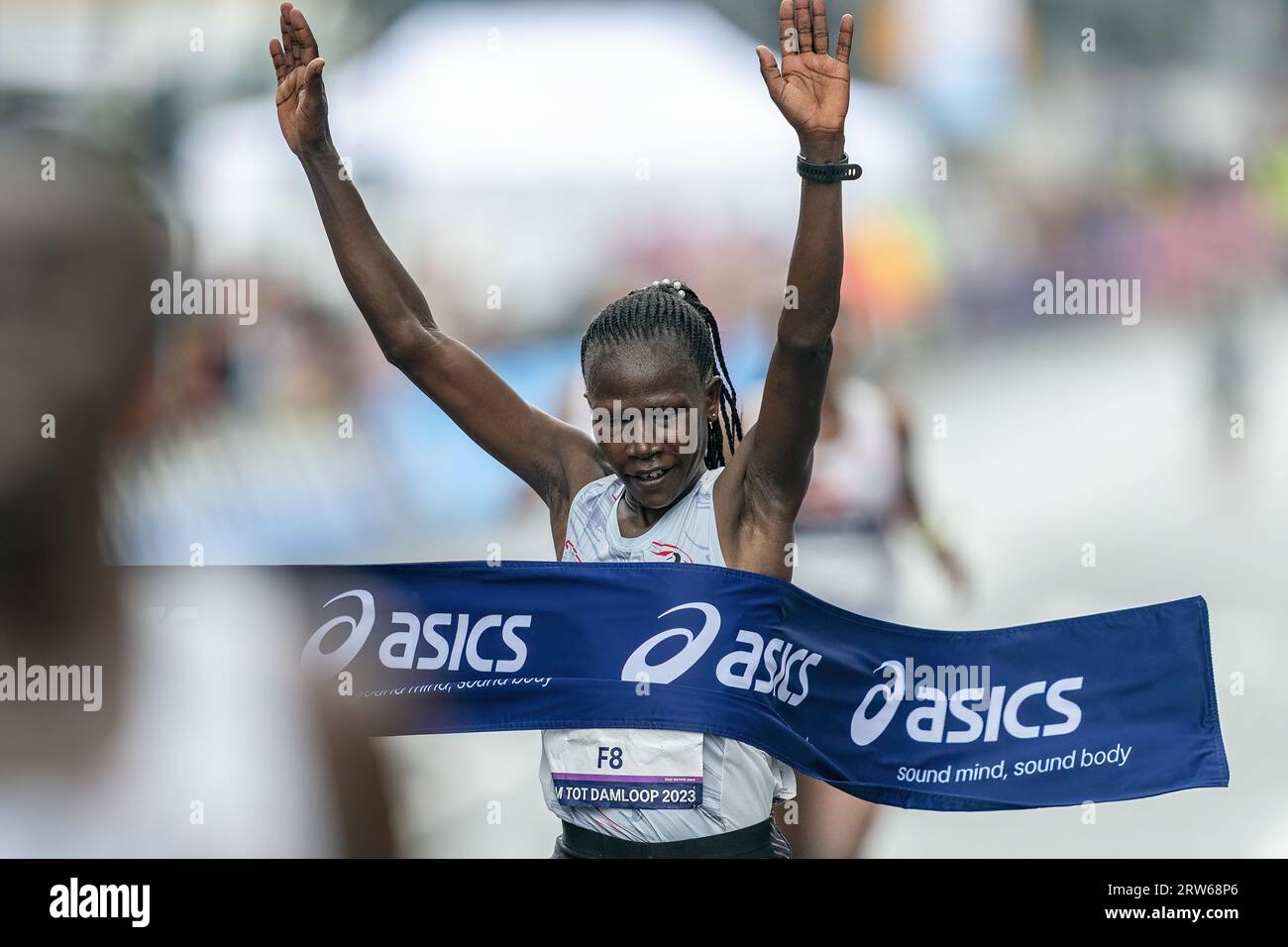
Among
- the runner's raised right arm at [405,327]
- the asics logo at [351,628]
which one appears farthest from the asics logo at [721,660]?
the asics logo at [351,628]

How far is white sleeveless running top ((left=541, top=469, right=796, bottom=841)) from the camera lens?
2.40 m

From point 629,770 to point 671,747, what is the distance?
0.10m

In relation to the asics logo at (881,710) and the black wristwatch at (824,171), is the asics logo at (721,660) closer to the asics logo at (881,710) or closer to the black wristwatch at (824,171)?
the asics logo at (881,710)

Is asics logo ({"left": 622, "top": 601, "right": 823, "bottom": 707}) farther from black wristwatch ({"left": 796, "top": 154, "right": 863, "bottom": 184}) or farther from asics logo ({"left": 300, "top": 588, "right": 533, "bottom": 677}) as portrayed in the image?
black wristwatch ({"left": 796, "top": 154, "right": 863, "bottom": 184})

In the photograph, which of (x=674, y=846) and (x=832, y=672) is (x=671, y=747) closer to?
(x=674, y=846)

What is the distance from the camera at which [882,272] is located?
531 cm

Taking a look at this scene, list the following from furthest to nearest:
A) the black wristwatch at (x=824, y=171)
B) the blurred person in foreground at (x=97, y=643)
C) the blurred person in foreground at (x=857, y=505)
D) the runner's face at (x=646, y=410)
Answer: the blurred person in foreground at (x=857, y=505) → the runner's face at (x=646, y=410) → the black wristwatch at (x=824, y=171) → the blurred person in foreground at (x=97, y=643)

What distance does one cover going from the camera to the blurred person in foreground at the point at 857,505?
4.83 m

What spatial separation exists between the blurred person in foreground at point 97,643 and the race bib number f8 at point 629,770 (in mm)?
1454

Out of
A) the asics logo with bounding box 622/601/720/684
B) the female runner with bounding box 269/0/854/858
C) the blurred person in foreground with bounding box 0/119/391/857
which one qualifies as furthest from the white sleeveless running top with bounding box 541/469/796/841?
the blurred person in foreground with bounding box 0/119/391/857

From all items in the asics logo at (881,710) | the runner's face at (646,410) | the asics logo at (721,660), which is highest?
the runner's face at (646,410)

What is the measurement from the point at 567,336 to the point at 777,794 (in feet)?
10.0

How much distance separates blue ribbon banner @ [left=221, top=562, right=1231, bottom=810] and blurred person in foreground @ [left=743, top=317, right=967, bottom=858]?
1765 mm

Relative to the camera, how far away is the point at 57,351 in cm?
73
